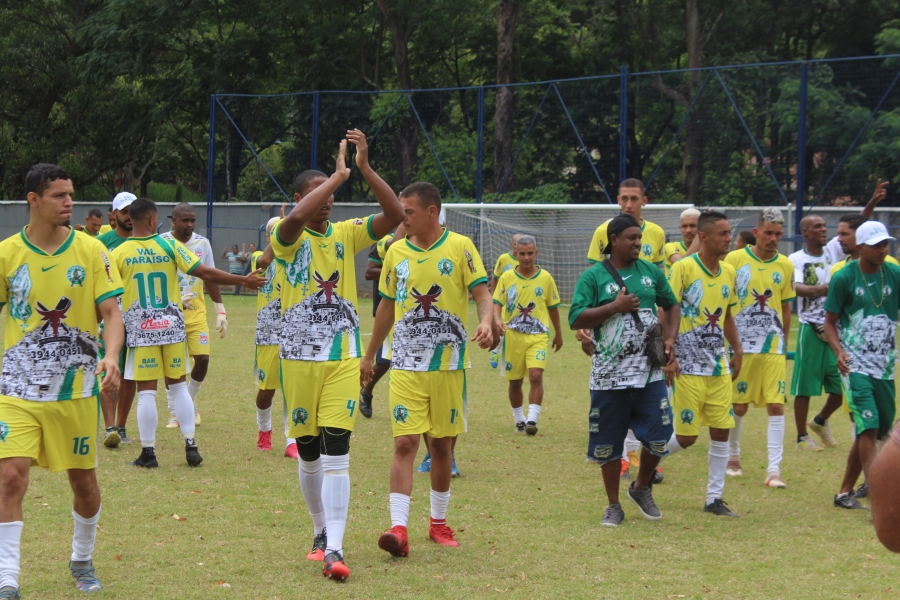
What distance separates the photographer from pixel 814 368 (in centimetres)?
941

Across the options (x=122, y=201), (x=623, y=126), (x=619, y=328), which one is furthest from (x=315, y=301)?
(x=623, y=126)

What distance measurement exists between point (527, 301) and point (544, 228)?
15.4 m

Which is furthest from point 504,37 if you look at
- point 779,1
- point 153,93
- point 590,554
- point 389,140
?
point 590,554

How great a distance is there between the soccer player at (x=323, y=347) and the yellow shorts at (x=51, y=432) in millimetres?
1141

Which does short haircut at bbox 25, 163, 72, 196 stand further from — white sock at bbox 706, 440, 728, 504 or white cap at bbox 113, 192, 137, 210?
white sock at bbox 706, 440, 728, 504

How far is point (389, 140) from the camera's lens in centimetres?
3016

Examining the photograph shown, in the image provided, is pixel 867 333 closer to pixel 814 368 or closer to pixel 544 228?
pixel 814 368

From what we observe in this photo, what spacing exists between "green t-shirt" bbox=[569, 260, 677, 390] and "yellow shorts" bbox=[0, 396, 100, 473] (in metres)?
3.25

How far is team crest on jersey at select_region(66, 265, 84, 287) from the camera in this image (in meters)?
5.27

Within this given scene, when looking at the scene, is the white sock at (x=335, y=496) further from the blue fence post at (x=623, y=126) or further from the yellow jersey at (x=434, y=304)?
the blue fence post at (x=623, y=126)

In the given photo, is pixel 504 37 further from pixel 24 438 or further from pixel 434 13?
pixel 24 438

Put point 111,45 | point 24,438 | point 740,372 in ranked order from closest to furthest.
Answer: point 24,438 → point 740,372 → point 111,45

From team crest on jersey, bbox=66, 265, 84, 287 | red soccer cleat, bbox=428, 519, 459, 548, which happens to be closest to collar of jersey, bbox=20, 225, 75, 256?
team crest on jersey, bbox=66, 265, 84, 287

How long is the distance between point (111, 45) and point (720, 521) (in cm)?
3534
